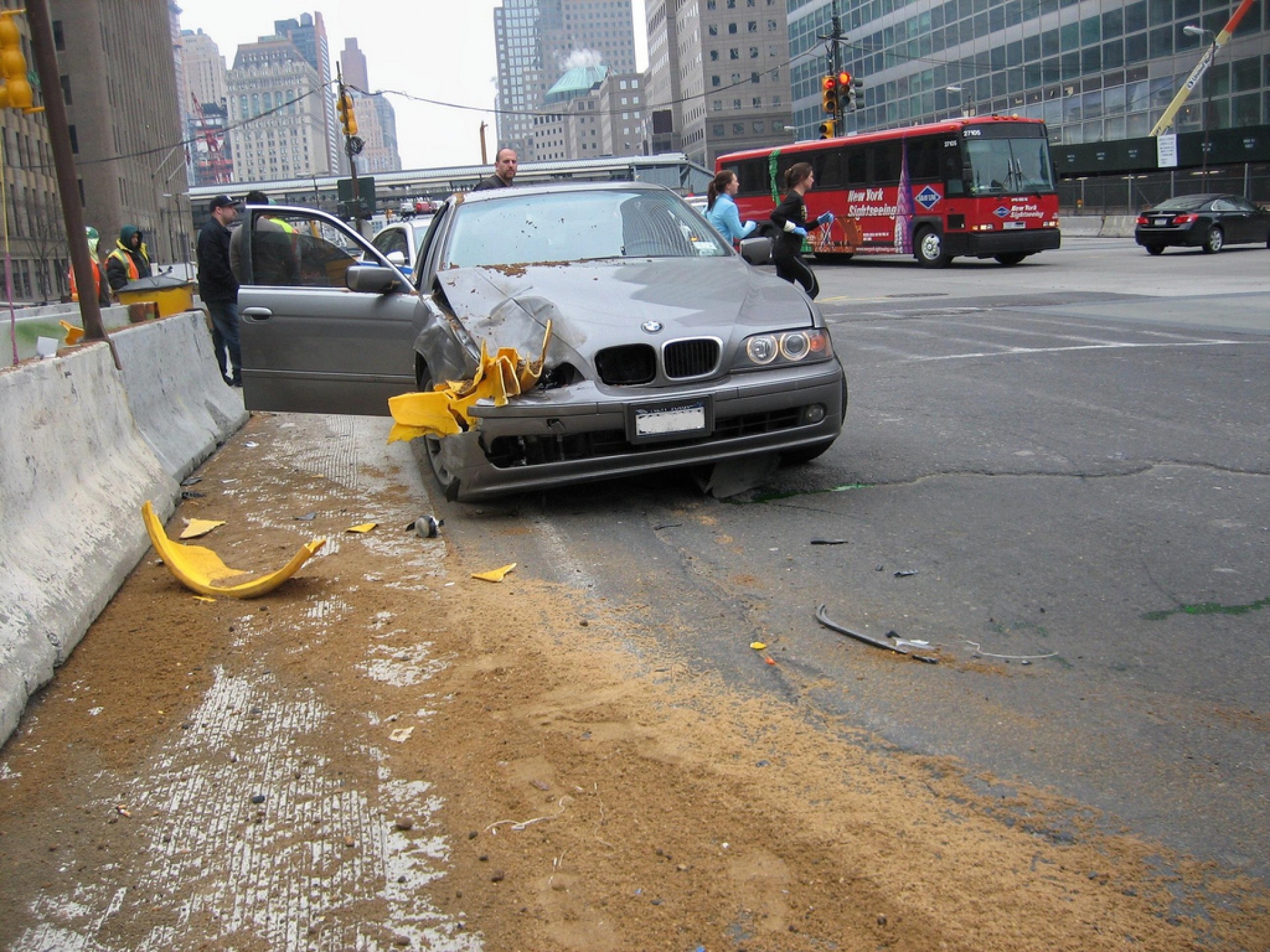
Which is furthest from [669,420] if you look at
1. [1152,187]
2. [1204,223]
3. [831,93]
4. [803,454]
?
[1152,187]

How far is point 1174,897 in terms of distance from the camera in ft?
7.97

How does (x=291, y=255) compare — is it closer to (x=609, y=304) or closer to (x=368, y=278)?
(x=368, y=278)

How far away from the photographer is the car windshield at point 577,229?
22.3 ft

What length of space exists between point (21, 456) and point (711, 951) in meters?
3.45

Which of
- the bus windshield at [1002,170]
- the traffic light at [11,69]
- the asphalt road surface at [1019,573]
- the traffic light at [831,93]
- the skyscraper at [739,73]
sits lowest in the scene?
the asphalt road surface at [1019,573]

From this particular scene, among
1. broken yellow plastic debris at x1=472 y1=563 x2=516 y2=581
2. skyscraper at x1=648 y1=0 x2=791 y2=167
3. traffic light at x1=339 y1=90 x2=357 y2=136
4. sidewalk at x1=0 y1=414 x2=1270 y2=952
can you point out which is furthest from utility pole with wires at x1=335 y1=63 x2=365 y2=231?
skyscraper at x1=648 y1=0 x2=791 y2=167

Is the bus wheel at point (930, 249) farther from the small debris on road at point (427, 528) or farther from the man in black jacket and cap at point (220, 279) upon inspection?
the small debris on road at point (427, 528)

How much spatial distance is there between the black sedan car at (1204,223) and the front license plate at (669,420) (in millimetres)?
26245

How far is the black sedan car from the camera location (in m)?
28.1

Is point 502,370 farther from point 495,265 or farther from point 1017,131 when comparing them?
point 1017,131

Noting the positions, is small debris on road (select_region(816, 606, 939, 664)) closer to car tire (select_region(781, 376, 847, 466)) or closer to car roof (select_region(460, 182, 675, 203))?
car tire (select_region(781, 376, 847, 466))

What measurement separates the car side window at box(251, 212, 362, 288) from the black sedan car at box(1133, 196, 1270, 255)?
990 inches

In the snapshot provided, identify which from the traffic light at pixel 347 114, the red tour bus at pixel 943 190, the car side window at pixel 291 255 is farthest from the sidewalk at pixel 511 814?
the traffic light at pixel 347 114

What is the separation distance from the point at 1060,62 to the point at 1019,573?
205 ft
